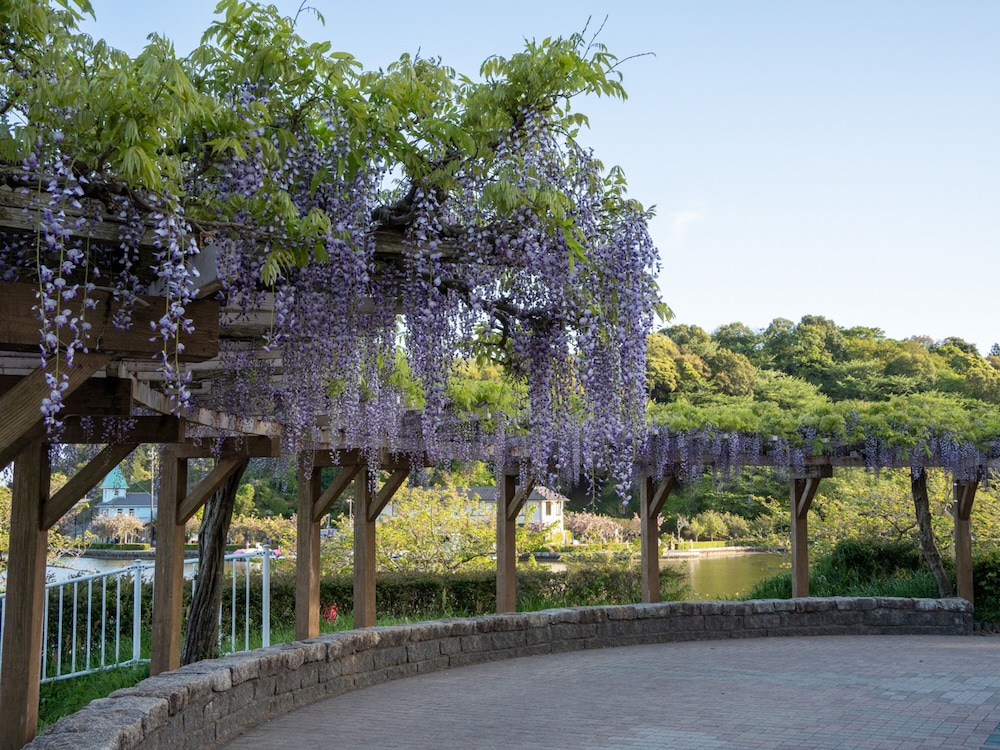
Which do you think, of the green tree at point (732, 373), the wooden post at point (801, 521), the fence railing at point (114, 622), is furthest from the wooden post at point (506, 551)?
the green tree at point (732, 373)

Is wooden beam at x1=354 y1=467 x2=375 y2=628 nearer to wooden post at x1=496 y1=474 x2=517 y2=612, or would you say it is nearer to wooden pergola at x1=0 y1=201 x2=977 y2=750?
wooden pergola at x1=0 y1=201 x2=977 y2=750

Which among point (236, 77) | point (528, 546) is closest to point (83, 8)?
point (236, 77)

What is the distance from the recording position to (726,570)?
21.8 metres

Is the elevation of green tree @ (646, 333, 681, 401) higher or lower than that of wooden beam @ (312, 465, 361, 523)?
higher

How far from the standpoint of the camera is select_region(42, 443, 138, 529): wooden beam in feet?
15.4

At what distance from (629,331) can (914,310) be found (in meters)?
38.1

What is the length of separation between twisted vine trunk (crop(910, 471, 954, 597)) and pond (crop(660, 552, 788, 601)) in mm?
2964

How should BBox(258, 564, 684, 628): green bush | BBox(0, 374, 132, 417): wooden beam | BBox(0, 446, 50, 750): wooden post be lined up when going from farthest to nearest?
BBox(258, 564, 684, 628): green bush
BBox(0, 446, 50, 750): wooden post
BBox(0, 374, 132, 417): wooden beam

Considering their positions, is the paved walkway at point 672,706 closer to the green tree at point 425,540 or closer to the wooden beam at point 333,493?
the wooden beam at point 333,493

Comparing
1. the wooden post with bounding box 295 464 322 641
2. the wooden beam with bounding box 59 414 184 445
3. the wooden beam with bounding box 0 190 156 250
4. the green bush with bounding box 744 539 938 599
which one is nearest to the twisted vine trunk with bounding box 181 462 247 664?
the wooden post with bounding box 295 464 322 641

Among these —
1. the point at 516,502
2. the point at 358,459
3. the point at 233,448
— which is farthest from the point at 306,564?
the point at 516,502

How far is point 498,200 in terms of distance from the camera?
10.6 feet

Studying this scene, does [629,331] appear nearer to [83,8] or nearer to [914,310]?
[83,8]

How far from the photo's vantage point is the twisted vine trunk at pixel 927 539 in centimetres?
1078
